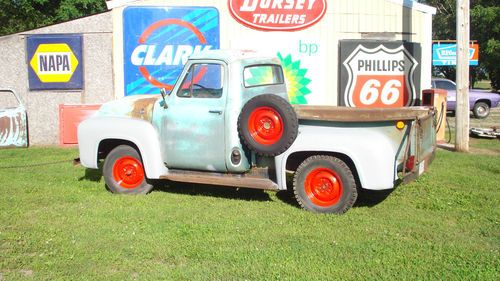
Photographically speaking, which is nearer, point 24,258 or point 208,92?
point 24,258

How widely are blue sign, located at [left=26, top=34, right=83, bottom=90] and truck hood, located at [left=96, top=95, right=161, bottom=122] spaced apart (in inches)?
198

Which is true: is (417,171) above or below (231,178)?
above

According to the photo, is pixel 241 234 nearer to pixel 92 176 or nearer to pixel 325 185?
A: pixel 325 185

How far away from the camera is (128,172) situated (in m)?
7.65

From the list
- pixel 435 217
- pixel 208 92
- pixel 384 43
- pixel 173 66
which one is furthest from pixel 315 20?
pixel 435 217

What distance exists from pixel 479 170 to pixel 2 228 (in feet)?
23.7

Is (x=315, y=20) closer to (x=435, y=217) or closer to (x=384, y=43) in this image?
(x=384, y=43)

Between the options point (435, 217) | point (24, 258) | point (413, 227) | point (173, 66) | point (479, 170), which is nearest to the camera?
point (24, 258)

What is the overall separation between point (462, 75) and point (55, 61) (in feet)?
28.7

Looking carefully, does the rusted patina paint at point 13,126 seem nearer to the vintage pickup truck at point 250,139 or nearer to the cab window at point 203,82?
the vintage pickup truck at point 250,139

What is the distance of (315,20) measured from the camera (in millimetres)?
12688

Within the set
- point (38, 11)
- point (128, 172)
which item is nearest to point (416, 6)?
point (128, 172)

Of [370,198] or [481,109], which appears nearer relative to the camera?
[370,198]

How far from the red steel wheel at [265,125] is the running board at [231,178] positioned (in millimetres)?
543
